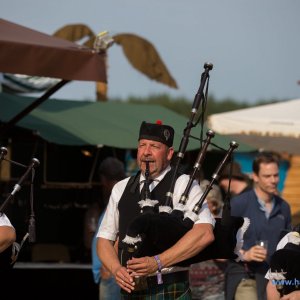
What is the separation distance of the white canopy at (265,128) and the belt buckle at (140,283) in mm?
7215

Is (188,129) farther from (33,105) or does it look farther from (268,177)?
(33,105)

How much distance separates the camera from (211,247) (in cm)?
518

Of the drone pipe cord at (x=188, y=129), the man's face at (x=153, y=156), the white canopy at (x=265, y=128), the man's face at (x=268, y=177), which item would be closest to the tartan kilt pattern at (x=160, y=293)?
the drone pipe cord at (x=188, y=129)

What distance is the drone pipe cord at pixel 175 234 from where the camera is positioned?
4.93 metres

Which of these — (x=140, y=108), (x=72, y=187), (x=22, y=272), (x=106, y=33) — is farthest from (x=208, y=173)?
(x=106, y=33)

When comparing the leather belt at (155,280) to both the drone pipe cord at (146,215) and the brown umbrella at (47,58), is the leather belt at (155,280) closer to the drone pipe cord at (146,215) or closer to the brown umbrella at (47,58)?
the drone pipe cord at (146,215)

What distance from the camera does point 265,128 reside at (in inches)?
483

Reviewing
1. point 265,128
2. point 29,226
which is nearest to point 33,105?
point 29,226

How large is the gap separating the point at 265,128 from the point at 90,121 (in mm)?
2702

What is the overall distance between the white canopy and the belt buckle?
7.21m

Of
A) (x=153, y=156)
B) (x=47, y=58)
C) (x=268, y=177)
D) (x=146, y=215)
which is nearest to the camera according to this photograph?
(x=146, y=215)

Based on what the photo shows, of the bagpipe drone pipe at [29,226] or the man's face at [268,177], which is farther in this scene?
the man's face at [268,177]

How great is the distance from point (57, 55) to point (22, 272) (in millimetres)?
3298

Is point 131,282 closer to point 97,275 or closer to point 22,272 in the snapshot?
point 97,275
